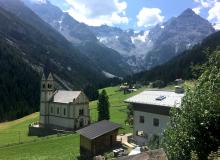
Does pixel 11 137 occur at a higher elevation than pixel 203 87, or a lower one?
lower

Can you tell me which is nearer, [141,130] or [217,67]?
[217,67]

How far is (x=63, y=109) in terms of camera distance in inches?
→ 4200

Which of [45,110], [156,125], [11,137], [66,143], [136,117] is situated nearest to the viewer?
[156,125]

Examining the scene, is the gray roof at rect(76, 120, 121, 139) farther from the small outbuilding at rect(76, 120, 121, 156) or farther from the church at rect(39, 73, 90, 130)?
the church at rect(39, 73, 90, 130)

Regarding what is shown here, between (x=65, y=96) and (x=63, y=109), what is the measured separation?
4138 millimetres

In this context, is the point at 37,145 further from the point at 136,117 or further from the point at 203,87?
the point at 203,87

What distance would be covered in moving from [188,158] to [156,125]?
128ft

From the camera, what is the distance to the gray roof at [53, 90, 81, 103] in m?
106

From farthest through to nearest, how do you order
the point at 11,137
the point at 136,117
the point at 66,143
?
the point at 11,137 → the point at 66,143 → the point at 136,117

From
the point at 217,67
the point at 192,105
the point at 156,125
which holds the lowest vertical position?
the point at 156,125

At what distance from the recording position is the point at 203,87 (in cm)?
2353

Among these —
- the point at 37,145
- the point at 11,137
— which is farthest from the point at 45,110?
the point at 37,145

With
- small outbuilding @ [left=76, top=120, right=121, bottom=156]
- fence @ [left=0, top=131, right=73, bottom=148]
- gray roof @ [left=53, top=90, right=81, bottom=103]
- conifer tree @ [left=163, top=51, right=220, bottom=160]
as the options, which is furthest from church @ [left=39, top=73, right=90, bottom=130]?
conifer tree @ [left=163, top=51, right=220, bottom=160]

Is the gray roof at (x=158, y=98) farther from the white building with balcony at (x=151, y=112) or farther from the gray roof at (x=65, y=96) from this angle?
the gray roof at (x=65, y=96)
